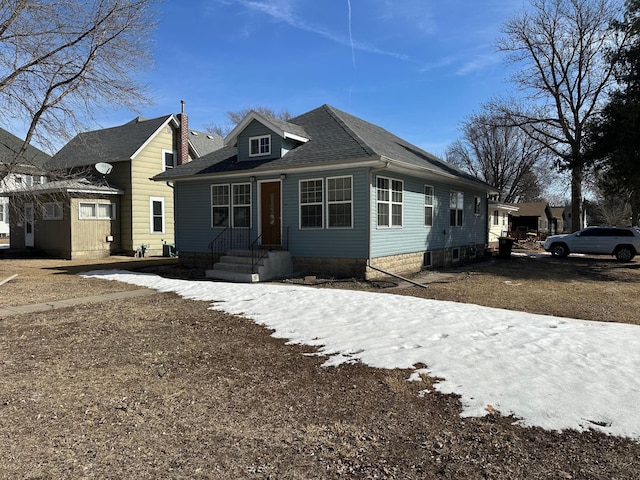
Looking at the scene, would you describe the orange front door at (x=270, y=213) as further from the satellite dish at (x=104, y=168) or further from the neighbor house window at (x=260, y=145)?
the satellite dish at (x=104, y=168)

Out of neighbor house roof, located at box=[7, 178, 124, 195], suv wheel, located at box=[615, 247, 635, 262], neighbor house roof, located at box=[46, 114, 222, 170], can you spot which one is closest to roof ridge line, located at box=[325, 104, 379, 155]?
neighbor house roof, located at box=[46, 114, 222, 170]

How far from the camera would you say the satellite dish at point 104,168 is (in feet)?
64.3

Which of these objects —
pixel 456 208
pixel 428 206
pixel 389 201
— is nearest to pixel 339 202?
pixel 389 201

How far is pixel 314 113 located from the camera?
15516 mm

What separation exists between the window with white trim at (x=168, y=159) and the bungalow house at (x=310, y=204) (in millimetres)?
6330

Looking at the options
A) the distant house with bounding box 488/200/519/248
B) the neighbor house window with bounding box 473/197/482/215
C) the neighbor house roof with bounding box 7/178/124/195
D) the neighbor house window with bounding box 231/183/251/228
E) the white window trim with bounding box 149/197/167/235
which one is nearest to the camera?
the neighbor house window with bounding box 231/183/251/228

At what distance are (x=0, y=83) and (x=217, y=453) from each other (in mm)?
12048

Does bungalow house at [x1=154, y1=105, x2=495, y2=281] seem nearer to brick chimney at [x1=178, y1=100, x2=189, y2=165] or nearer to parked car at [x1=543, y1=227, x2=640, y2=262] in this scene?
brick chimney at [x1=178, y1=100, x2=189, y2=165]

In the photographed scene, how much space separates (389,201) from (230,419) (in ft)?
31.9

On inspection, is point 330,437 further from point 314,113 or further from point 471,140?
point 471,140

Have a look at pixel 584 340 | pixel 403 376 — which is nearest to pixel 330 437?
pixel 403 376

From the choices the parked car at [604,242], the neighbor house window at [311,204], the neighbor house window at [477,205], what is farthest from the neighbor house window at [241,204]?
the parked car at [604,242]

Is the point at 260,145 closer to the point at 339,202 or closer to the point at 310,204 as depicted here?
the point at 310,204

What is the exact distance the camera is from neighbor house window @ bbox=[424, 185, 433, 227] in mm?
14789
